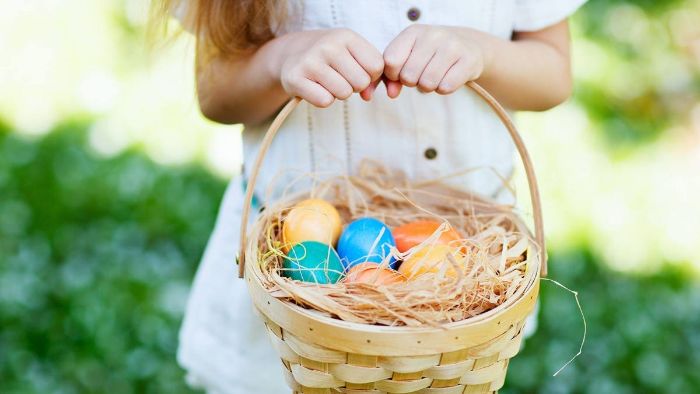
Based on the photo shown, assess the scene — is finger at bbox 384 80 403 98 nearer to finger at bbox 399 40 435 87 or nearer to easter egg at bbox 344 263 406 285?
finger at bbox 399 40 435 87

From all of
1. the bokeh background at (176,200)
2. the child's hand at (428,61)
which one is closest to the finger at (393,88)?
the child's hand at (428,61)

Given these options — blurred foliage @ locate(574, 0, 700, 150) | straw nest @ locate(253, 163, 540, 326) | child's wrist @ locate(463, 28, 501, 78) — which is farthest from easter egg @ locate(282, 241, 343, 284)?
blurred foliage @ locate(574, 0, 700, 150)

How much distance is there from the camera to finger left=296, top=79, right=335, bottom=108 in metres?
0.97

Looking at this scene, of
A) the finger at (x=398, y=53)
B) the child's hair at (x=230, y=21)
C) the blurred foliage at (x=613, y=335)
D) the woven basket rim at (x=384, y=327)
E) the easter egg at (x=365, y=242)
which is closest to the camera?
the woven basket rim at (x=384, y=327)

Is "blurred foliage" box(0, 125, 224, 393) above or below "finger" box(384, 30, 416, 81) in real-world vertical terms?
below

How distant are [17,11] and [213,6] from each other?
2209mm

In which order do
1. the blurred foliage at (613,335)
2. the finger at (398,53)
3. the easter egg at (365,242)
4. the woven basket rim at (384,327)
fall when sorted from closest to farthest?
the woven basket rim at (384,327) → the finger at (398,53) → the easter egg at (365,242) → the blurred foliage at (613,335)

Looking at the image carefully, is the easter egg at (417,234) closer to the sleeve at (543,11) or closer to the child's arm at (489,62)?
the child's arm at (489,62)

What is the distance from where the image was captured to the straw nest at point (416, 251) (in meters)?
0.88

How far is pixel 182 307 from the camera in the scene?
7.19 ft

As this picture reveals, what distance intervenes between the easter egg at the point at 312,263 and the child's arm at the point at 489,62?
234 millimetres

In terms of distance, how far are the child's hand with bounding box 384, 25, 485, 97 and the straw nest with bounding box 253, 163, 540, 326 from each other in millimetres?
161

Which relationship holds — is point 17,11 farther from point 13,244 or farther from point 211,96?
point 211,96

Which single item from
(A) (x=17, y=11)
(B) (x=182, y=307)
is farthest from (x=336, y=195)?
(A) (x=17, y=11)
